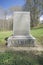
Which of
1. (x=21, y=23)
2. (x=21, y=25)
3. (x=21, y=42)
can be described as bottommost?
(x=21, y=42)

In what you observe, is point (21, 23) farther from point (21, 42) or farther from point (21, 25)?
point (21, 42)

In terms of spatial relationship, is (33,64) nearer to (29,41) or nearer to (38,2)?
(29,41)

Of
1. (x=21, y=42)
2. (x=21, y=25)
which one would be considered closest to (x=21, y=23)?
(x=21, y=25)

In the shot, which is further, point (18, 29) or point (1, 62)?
point (18, 29)

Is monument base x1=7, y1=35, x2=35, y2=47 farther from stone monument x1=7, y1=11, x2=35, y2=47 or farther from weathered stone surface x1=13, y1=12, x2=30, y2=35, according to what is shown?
weathered stone surface x1=13, y1=12, x2=30, y2=35

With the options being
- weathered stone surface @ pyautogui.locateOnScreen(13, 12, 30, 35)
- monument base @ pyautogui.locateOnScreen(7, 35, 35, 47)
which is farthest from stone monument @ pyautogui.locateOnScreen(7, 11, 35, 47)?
monument base @ pyautogui.locateOnScreen(7, 35, 35, 47)

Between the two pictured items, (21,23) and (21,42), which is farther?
(21,23)

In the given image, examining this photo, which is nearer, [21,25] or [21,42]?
[21,42]

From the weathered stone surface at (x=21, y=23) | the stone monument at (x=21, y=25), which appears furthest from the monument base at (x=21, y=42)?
the weathered stone surface at (x=21, y=23)

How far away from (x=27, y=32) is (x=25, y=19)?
70 cm

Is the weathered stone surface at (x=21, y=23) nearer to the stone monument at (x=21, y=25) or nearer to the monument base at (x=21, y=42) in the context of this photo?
the stone monument at (x=21, y=25)

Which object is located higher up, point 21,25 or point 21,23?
point 21,23

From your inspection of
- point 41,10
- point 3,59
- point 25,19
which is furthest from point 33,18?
point 3,59

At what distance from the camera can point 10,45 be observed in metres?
9.28
